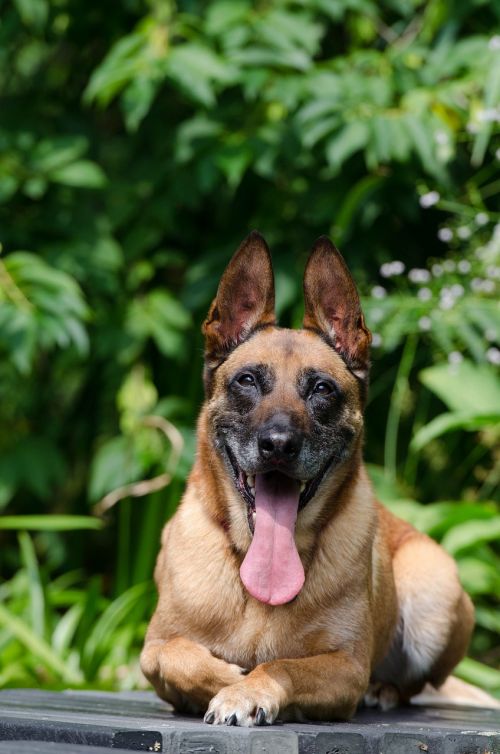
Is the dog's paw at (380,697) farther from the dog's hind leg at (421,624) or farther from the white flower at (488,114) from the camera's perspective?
the white flower at (488,114)

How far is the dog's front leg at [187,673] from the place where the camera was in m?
3.01

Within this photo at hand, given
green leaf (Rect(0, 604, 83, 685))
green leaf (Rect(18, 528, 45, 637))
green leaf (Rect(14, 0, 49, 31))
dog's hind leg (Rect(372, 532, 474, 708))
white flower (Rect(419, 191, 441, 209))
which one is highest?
green leaf (Rect(14, 0, 49, 31))

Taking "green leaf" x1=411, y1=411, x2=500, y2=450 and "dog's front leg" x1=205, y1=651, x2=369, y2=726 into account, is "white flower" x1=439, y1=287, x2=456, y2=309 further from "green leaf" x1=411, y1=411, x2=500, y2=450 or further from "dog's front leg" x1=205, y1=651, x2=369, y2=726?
"dog's front leg" x1=205, y1=651, x2=369, y2=726

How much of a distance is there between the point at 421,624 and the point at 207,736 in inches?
66.5

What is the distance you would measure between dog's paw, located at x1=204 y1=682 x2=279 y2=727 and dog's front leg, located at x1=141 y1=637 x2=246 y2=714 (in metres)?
0.19

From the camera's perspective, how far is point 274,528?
3.12 m

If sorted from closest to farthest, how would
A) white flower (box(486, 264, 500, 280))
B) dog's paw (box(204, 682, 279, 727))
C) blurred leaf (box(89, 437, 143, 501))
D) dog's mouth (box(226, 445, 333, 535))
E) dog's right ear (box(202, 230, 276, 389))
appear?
dog's paw (box(204, 682, 279, 727)) → dog's mouth (box(226, 445, 333, 535)) → dog's right ear (box(202, 230, 276, 389)) → white flower (box(486, 264, 500, 280)) → blurred leaf (box(89, 437, 143, 501))

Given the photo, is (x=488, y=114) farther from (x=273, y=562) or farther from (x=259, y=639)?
(x=259, y=639)

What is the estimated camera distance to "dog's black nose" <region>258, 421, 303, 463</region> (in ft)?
9.95

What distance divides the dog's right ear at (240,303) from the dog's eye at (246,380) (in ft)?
0.70

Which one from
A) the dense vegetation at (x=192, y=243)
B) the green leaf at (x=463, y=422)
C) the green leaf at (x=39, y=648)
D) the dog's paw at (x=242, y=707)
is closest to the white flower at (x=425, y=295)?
the dense vegetation at (x=192, y=243)

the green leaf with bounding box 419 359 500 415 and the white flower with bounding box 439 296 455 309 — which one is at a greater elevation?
the white flower with bounding box 439 296 455 309

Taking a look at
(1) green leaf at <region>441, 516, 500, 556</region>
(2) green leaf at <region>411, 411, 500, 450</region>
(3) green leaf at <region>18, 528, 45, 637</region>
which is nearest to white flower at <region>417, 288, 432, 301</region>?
(2) green leaf at <region>411, 411, 500, 450</region>

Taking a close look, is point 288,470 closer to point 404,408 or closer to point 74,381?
point 404,408
